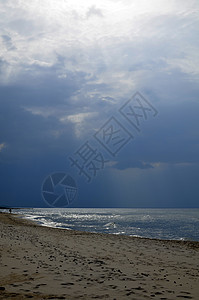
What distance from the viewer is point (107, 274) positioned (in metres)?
10.5

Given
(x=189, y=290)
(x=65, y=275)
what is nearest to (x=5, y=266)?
(x=65, y=275)

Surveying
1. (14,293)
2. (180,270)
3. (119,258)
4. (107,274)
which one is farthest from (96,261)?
(14,293)

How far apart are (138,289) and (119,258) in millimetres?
5999

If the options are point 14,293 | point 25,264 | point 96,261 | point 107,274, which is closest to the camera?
point 14,293

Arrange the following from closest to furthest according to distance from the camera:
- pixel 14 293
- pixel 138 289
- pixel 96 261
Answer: pixel 14 293 < pixel 138 289 < pixel 96 261

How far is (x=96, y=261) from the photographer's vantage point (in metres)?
13.2

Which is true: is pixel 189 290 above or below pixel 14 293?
below

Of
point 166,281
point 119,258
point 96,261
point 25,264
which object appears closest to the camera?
point 166,281

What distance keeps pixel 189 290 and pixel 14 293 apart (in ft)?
18.6

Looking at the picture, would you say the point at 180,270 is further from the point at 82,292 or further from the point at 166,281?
the point at 82,292

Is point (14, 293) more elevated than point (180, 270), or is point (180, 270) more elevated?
point (14, 293)

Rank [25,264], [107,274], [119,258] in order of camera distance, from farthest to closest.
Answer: [119,258], [25,264], [107,274]

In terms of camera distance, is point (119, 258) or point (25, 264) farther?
point (119, 258)

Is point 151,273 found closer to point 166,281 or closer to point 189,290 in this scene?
point 166,281
